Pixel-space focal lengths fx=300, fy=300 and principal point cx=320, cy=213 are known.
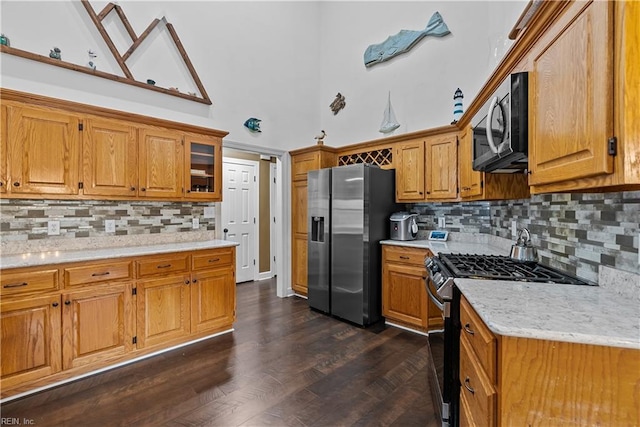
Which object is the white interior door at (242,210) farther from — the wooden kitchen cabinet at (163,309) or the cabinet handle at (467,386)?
the cabinet handle at (467,386)

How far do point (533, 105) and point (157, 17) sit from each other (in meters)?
3.54

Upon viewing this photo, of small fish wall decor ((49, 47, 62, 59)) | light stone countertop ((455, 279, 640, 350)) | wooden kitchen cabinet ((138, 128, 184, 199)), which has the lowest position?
light stone countertop ((455, 279, 640, 350))

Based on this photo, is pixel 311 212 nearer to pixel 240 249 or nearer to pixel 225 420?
pixel 240 249

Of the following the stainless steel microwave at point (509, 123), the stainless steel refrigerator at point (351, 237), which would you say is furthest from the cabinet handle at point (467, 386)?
the stainless steel refrigerator at point (351, 237)

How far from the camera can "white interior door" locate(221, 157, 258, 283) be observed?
479cm

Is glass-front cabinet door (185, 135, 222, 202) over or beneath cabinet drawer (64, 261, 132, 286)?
over

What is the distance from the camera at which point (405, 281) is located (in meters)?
3.13

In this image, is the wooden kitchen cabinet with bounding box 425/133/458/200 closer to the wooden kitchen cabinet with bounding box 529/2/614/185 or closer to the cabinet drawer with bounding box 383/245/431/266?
the cabinet drawer with bounding box 383/245/431/266

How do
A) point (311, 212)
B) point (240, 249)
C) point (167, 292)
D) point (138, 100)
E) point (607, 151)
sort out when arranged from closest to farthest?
1. point (607, 151)
2. point (167, 292)
3. point (138, 100)
4. point (311, 212)
5. point (240, 249)

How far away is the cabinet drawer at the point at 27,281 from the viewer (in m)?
1.92

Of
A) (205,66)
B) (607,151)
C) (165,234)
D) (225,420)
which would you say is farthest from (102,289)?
(607,151)

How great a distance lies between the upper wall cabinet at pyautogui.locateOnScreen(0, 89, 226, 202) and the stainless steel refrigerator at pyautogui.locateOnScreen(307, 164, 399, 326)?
1279 millimetres

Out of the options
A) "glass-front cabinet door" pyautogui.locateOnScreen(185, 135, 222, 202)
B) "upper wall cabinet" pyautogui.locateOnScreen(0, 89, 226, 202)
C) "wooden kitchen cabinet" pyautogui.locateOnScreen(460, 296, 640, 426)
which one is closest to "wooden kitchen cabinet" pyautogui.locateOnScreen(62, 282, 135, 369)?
"upper wall cabinet" pyautogui.locateOnScreen(0, 89, 226, 202)

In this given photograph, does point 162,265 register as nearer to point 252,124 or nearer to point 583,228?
point 252,124
